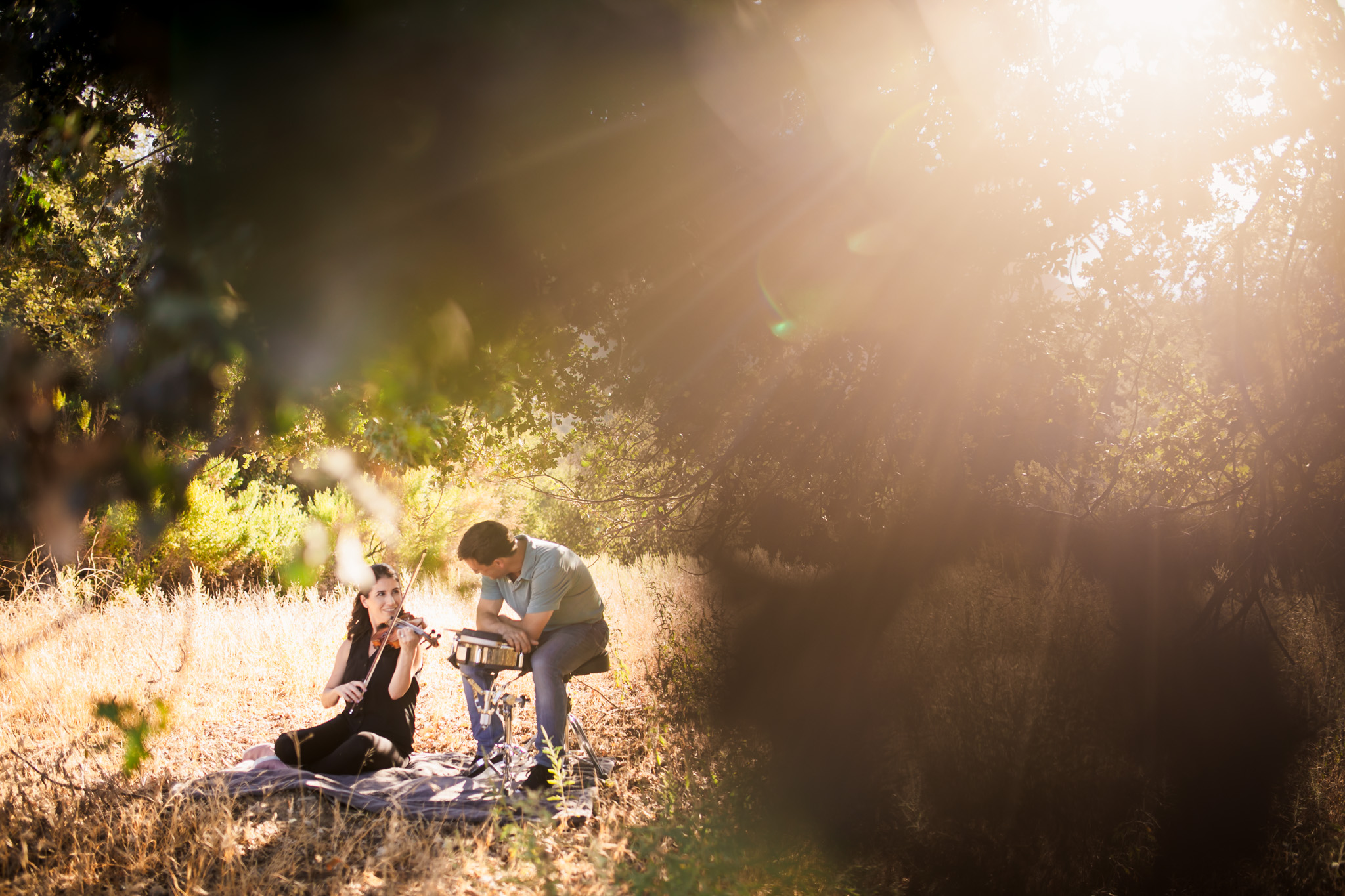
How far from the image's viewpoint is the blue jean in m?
3.90

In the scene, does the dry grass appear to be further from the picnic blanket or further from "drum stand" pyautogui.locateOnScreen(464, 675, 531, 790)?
"drum stand" pyautogui.locateOnScreen(464, 675, 531, 790)

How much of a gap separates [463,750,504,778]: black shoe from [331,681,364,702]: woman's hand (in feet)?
2.50

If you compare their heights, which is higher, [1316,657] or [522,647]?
[522,647]

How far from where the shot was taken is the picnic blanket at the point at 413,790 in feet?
10.8

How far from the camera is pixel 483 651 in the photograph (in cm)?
367

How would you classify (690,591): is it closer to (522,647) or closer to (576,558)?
(576,558)

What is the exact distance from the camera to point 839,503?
434 cm

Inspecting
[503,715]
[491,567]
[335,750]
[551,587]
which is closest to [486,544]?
[491,567]

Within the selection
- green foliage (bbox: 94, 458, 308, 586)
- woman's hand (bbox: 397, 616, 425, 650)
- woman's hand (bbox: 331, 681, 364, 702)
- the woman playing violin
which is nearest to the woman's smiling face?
the woman playing violin

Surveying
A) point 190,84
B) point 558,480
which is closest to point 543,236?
point 190,84

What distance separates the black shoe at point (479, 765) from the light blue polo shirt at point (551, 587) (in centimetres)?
81

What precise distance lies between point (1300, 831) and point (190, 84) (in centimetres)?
543

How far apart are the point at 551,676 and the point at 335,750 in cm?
113

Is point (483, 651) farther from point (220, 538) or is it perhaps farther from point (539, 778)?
point (220, 538)
